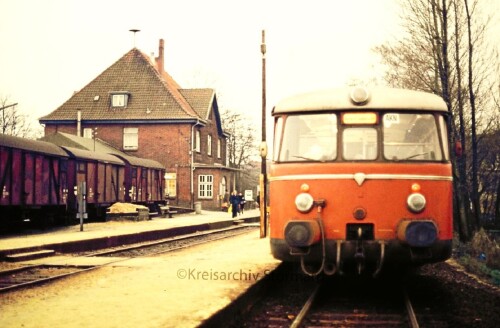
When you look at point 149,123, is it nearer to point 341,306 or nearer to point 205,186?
point 205,186

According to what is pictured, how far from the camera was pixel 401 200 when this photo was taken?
8398 mm

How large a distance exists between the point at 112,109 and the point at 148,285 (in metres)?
42.6

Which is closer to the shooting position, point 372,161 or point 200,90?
point 372,161

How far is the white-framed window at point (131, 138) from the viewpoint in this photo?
49875mm

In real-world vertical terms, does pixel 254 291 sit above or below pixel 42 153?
below

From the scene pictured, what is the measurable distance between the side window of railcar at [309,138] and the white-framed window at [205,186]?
41184 millimetres

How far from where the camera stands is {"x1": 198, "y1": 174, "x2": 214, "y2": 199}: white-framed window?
5000cm

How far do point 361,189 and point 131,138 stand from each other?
4275 cm

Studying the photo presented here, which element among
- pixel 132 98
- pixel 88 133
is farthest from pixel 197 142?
pixel 88 133

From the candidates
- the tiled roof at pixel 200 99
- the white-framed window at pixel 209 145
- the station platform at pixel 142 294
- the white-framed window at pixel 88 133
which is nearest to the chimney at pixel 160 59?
the tiled roof at pixel 200 99

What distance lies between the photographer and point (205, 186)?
50.1 meters

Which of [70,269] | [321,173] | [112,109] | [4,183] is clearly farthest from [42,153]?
[112,109]

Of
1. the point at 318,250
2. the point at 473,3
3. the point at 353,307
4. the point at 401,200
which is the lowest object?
the point at 353,307

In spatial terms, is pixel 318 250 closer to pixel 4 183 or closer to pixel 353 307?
pixel 353 307
